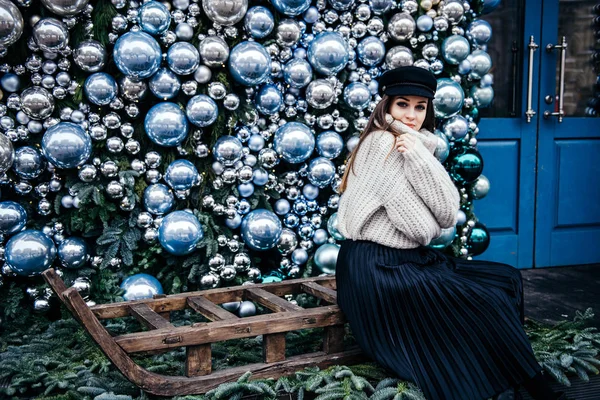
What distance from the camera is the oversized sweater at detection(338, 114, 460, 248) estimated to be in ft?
7.27

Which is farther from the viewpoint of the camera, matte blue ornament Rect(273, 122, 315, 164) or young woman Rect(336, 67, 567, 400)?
matte blue ornament Rect(273, 122, 315, 164)

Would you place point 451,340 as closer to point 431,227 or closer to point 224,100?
point 431,227

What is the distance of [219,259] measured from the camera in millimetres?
3061

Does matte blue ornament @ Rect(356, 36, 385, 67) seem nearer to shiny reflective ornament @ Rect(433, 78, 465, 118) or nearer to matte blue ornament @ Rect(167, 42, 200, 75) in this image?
shiny reflective ornament @ Rect(433, 78, 465, 118)

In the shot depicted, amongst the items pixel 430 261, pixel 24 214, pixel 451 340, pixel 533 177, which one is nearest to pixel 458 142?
pixel 533 177

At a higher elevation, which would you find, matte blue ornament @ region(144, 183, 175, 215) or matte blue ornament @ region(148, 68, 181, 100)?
matte blue ornament @ region(148, 68, 181, 100)

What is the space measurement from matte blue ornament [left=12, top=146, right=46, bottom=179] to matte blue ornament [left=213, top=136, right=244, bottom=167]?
0.85 meters

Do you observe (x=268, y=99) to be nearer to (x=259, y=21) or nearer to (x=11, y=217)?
(x=259, y=21)

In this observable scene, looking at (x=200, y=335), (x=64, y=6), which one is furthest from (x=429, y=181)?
(x=64, y=6)

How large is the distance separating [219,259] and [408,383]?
1.31 m

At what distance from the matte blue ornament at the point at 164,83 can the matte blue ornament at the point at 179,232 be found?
0.59 meters

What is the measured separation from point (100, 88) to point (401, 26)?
164 centimetres

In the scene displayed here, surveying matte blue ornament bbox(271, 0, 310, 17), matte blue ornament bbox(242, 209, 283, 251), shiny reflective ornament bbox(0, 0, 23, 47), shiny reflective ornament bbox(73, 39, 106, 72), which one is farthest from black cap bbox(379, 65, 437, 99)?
shiny reflective ornament bbox(0, 0, 23, 47)

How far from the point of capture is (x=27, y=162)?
2.82 m
